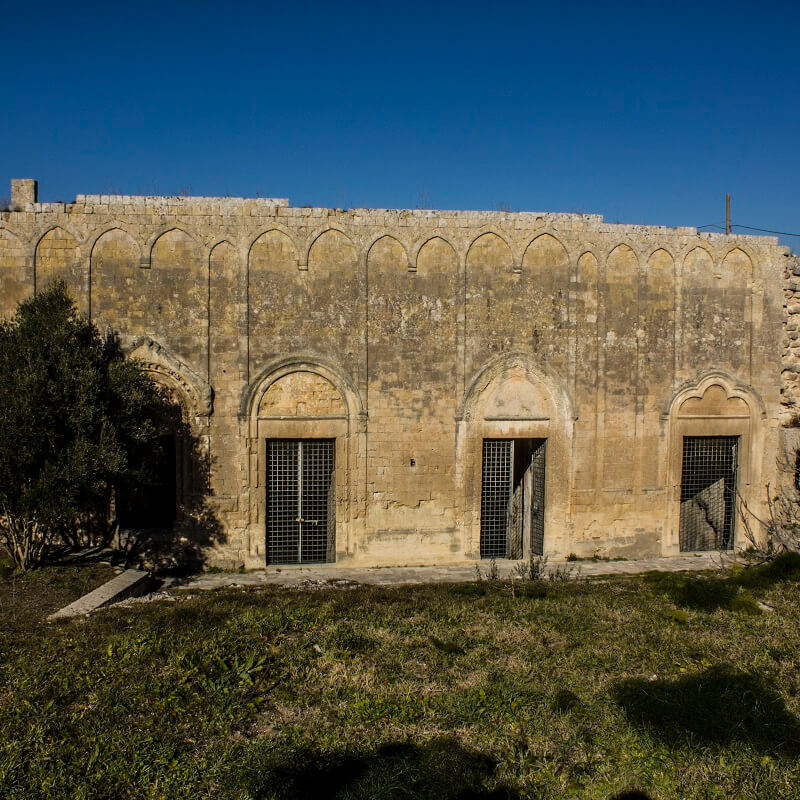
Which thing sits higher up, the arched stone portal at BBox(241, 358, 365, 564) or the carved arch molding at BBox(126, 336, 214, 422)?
the carved arch molding at BBox(126, 336, 214, 422)

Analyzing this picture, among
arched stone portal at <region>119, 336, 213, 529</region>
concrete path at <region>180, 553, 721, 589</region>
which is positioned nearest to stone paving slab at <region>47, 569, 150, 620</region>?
concrete path at <region>180, 553, 721, 589</region>

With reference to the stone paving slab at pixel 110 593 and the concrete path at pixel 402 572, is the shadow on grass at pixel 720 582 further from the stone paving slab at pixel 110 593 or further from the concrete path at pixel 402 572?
the stone paving slab at pixel 110 593

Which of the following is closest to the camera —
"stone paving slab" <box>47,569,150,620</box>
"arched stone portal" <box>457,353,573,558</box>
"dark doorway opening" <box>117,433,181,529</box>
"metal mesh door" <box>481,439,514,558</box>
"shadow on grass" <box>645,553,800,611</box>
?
"stone paving slab" <box>47,569,150,620</box>

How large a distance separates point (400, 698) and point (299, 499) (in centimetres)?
571

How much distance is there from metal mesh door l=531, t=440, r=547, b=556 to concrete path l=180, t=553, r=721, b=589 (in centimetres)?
51

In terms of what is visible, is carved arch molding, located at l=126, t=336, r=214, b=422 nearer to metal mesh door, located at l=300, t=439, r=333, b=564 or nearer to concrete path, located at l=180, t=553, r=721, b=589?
metal mesh door, located at l=300, t=439, r=333, b=564

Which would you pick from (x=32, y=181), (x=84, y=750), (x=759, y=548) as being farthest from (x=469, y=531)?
(x=32, y=181)

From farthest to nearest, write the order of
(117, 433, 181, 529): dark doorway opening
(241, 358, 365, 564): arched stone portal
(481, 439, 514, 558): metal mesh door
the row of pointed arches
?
1. (481, 439, 514, 558): metal mesh door
2. (241, 358, 365, 564): arched stone portal
3. (117, 433, 181, 529): dark doorway opening
4. the row of pointed arches

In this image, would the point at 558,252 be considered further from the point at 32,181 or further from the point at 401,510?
the point at 32,181

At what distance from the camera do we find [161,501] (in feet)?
36.3

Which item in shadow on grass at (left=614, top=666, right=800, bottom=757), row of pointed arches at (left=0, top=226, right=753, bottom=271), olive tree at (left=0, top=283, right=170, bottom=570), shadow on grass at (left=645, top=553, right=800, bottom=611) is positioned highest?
row of pointed arches at (left=0, top=226, right=753, bottom=271)

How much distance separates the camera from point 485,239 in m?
11.4

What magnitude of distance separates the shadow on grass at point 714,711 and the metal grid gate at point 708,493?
6321mm

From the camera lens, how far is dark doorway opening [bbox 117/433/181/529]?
1079 cm
